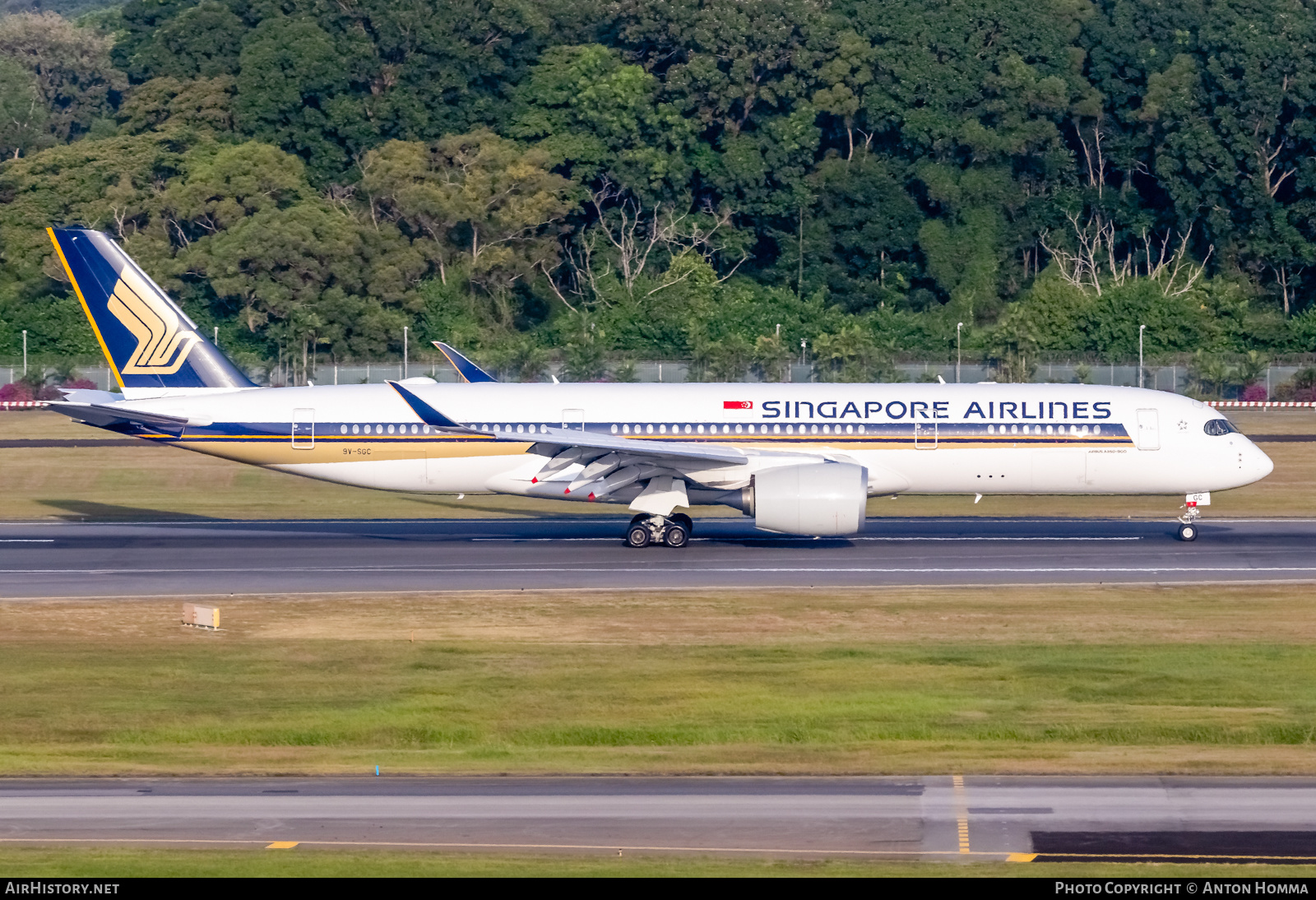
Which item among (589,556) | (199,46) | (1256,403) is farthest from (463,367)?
(199,46)

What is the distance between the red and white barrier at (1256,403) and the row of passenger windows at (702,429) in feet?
143

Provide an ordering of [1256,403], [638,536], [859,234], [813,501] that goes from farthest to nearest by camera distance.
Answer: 1. [859,234]
2. [1256,403]
3. [638,536]
4. [813,501]

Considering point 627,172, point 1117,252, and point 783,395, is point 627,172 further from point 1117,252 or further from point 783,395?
point 783,395

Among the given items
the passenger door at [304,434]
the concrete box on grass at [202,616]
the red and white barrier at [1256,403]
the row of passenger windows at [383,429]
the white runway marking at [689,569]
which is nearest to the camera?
the concrete box on grass at [202,616]

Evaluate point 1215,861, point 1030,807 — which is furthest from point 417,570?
point 1215,861

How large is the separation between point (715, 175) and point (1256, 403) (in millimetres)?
37239

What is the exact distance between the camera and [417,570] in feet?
121

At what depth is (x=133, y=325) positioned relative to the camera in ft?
140

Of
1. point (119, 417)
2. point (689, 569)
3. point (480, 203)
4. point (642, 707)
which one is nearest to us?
point (642, 707)

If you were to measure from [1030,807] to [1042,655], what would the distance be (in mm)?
9257

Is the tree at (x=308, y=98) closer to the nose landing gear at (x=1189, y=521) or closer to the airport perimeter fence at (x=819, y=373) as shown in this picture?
the airport perimeter fence at (x=819, y=373)

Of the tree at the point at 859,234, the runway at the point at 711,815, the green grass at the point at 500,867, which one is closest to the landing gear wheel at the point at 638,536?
the runway at the point at 711,815

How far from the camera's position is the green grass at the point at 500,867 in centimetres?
1600

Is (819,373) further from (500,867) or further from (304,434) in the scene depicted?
(500,867)
